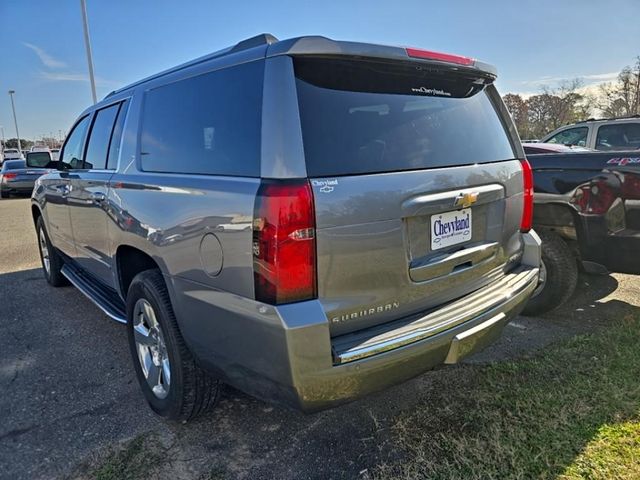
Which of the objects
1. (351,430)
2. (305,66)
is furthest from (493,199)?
(351,430)

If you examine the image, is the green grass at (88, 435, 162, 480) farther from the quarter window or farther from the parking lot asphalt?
the quarter window

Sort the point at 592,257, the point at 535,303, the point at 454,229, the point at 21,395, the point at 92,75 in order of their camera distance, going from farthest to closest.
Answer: the point at 92,75 → the point at 535,303 → the point at 592,257 → the point at 21,395 → the point at 454,229

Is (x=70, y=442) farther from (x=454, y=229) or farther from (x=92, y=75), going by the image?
(x=92, y=75)

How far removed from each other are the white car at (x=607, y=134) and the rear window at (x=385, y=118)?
7.58 m

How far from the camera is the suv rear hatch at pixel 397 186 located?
197 centimetres

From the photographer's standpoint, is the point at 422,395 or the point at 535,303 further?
the point at 535,303

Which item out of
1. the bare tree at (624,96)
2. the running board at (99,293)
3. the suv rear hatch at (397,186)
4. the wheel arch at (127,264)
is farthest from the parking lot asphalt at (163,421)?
the bare tree at (624,96)

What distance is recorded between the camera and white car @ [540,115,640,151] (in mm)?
8969

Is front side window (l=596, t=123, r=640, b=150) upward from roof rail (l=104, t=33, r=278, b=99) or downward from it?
downward

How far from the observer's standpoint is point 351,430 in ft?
8.57

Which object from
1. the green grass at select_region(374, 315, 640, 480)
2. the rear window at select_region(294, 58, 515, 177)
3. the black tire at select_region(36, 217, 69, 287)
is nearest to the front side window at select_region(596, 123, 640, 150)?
the green grass at select_region(374, 315, 640, 480)

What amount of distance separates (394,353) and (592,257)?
2623 mm

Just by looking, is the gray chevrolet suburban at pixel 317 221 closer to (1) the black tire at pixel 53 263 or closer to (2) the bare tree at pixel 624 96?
(1) the black tire at pixel 53 263

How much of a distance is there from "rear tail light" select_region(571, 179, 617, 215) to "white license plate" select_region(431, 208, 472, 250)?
1891mm
